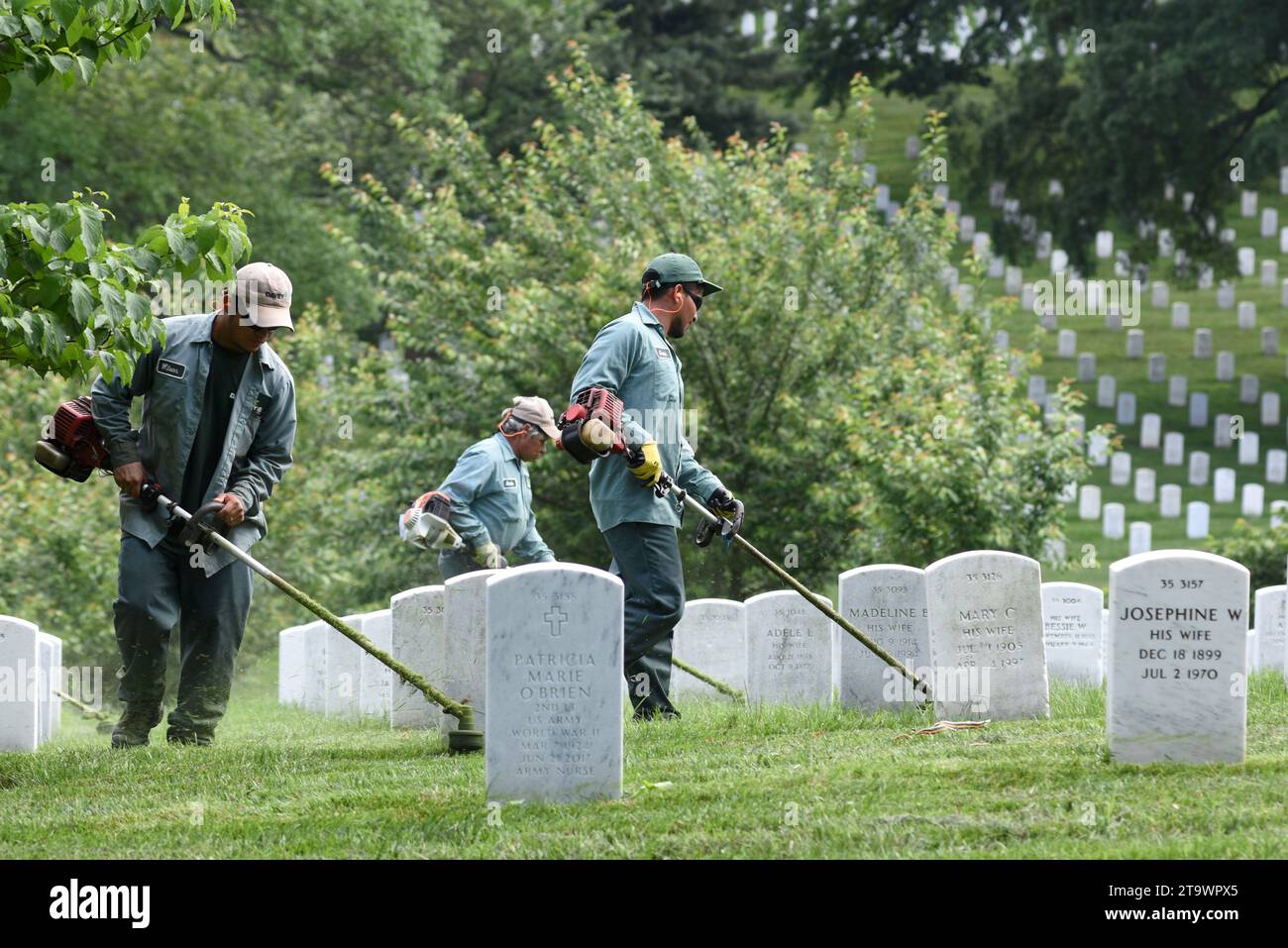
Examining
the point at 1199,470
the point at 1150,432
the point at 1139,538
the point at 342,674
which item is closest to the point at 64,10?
the point at 342,674

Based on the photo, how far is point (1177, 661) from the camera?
6.55m

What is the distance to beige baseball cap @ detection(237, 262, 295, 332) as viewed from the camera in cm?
791

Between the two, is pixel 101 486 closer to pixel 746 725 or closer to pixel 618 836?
pixel 746 725

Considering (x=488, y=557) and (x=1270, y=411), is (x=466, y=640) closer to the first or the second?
(x=488, y=557)

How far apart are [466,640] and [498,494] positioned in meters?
1.63

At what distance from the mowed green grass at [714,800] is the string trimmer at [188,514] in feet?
0.69

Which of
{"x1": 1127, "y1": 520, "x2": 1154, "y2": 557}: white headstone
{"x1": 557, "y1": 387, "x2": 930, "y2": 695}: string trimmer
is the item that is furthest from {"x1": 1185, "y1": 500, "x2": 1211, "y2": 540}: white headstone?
{"x1": 557, "y1": 387, "x2": 930, "y2": 695}: string trimmer

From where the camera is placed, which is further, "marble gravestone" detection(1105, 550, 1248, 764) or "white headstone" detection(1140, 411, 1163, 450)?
"white headstone" detection(1140, 411, 1163, 450)

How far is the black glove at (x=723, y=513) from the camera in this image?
28.2ft

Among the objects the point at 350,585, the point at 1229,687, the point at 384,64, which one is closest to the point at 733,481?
the point at 350,585

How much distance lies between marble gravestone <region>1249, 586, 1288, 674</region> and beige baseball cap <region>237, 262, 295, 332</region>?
7.27 m

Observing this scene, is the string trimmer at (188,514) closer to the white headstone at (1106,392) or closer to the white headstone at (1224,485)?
the white headstone at (1224,485)

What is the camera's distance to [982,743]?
7109 mm

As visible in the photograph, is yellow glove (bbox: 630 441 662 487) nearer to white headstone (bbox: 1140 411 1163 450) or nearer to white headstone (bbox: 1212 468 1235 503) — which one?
white headstone (bbox: 1212 468 1235 503)
